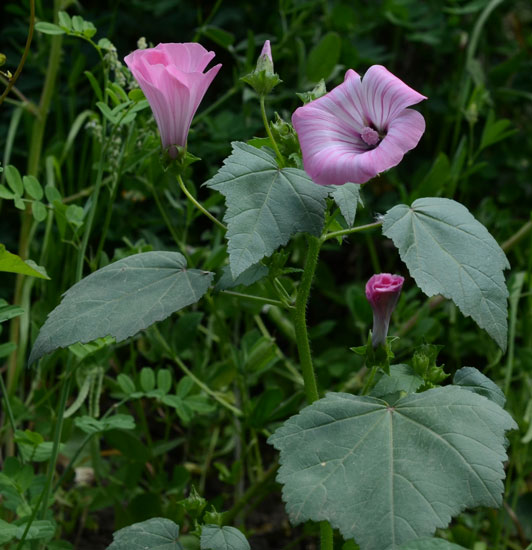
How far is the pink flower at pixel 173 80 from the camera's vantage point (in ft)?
2.77

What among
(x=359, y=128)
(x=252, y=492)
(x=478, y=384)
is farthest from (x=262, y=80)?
(x=252, y=492)

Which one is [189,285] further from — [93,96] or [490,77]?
[490,77]

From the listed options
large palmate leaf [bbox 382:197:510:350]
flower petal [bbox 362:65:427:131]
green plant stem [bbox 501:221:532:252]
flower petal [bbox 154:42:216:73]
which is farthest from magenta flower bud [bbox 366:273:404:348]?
green plant stem [bbox 501:221:532:252]

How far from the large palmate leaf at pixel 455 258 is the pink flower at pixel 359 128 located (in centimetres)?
8

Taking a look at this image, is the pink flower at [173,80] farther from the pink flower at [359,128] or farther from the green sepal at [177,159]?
the pink flower at [359,128]

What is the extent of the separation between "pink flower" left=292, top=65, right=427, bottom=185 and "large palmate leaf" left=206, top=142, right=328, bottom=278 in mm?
44

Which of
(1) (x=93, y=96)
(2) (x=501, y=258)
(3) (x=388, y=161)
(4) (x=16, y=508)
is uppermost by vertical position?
(3) (x=388, y=161)

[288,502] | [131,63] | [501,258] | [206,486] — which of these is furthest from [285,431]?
[206,486]

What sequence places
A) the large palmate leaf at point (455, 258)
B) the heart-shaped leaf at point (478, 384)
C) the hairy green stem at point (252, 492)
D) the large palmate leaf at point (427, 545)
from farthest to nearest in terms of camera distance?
the hairy green stem at point (252, 492), the heart-shaped leaf at point (478, 384), the large palmate leaf at point (455, 258), the large palmate leaf at point (427, 545)

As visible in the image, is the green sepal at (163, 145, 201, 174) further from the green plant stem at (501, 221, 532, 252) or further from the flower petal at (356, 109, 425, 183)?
the green plant stem at (501, 221, 532, 252)

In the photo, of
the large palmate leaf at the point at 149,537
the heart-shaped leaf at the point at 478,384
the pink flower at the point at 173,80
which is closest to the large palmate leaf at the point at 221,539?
the large palmate leaf at the point at 149,537

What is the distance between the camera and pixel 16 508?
1070 millimetres

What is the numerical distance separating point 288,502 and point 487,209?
3.60 ft

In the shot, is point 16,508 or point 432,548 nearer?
point 432,548
